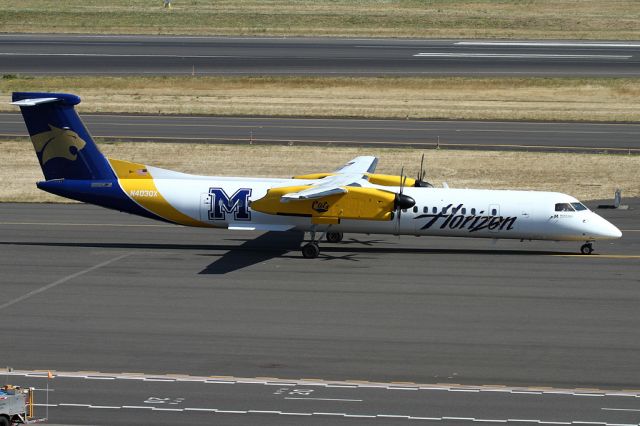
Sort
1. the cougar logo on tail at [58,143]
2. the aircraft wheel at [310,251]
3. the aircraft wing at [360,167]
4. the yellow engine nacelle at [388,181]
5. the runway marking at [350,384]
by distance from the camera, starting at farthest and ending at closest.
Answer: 1. the aircraft wing at [360,167]
2. the yellow engine nacelle at [388,181]
3. the cougar logo on tail at [58,143]
4. the aircraft wheel at [310,251]
5. the runway marking at [350,384]

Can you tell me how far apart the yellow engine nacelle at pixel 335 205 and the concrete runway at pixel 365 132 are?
24.1 meters

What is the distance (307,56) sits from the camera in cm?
9156

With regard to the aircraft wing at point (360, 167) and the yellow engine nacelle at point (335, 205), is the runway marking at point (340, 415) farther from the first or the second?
the aircraft wing at point (360, 167)

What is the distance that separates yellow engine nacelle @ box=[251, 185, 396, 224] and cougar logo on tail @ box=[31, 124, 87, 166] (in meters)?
7.30

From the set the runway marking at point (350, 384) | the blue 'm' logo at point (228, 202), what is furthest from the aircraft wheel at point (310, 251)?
the runway marking at point (350, 384)

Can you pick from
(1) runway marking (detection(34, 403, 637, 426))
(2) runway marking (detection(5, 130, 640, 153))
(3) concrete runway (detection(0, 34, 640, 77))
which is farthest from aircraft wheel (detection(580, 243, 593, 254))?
(3) concrete runway (detection(0, 34, 640, 77))

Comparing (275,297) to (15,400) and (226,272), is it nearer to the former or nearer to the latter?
(226,272)

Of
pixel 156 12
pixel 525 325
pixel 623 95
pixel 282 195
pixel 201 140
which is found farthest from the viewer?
pixel 156 12

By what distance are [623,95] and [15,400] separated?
64.7 metres

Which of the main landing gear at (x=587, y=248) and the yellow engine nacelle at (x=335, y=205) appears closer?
the yellow engine nacelle at (x=335, y=205)

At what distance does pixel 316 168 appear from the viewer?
185ft

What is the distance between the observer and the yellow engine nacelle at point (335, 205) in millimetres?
37344

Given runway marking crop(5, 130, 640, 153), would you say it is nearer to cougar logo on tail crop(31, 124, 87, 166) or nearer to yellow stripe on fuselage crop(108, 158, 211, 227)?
yellow stripe on fuselage crop(108, 158, 211, 227)

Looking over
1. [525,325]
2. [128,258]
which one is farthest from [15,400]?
[128,258]
